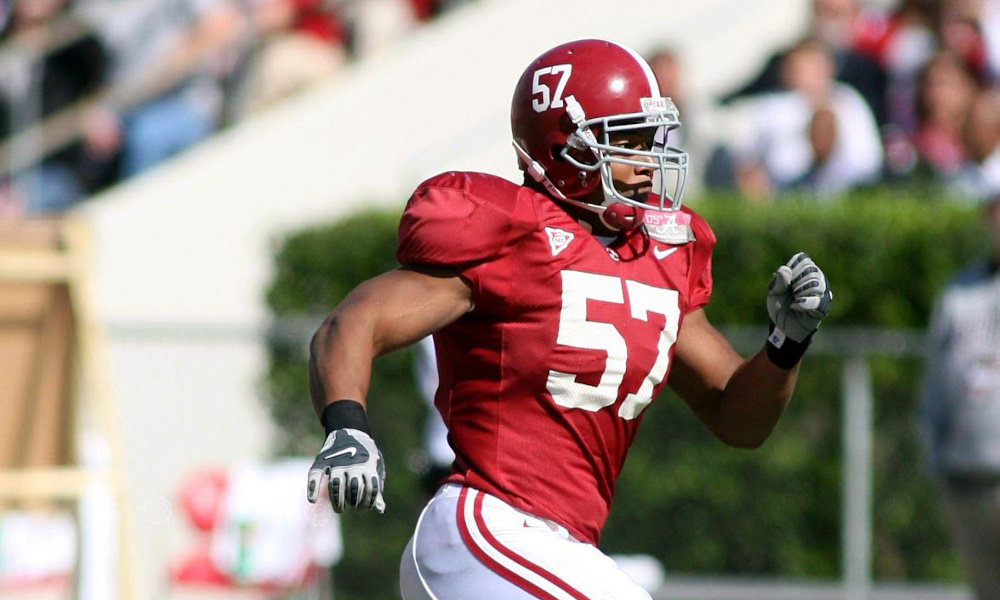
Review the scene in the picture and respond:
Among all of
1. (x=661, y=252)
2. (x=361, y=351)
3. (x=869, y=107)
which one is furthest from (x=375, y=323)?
(x=869, y=107)

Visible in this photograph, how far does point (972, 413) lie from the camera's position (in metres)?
6.60

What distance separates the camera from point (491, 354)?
12.1ft

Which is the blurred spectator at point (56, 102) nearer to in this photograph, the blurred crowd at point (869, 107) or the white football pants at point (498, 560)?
the blurred crowd at point (869, 107)

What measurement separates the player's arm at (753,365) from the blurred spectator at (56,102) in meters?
8.20

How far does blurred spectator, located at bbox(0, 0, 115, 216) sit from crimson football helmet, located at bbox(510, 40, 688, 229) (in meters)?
8.28

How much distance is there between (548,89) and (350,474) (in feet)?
3.73

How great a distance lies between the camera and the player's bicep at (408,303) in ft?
11.6

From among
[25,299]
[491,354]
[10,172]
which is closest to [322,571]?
[25,299]

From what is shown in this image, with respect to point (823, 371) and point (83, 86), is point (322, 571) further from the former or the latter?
point (83, 86)

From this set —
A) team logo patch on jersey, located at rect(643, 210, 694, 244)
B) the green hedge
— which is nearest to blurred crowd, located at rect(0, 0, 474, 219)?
the green hedge

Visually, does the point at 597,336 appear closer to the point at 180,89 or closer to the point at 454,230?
the point at 454,230

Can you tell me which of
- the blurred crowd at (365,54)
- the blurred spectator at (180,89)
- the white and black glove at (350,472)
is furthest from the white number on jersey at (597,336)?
the blurred spectator at (180,89)

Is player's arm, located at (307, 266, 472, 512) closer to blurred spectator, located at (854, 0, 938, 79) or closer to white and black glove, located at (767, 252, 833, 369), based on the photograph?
white and black glove, located at (767, 252, 833, 369)

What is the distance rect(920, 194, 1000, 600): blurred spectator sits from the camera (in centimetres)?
650
